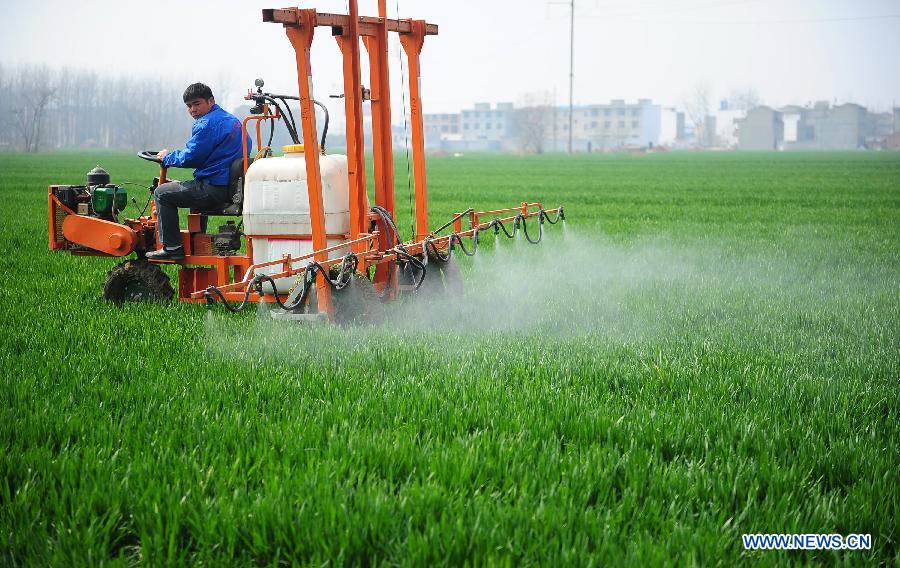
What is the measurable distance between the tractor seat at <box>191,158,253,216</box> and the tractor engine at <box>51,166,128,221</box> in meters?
1.09

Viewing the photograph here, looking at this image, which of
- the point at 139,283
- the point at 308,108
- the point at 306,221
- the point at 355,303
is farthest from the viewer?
the point at 139,283

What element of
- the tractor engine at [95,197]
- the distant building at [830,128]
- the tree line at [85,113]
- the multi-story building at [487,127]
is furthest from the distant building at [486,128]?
the tractor engine at [95,197]

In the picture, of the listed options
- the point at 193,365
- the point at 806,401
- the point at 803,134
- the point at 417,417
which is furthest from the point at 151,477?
the point at 803,134

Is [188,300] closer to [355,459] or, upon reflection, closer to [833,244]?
[355,459]

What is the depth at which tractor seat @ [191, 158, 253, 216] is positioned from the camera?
9703 mm

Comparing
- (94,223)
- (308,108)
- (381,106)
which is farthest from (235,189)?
(308,108)

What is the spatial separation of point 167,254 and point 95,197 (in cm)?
122

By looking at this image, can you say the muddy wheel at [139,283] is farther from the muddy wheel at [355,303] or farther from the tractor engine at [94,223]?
the muddy wheel at [355,303]

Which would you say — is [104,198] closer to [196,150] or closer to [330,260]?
[196,150]

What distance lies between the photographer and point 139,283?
10102 mm

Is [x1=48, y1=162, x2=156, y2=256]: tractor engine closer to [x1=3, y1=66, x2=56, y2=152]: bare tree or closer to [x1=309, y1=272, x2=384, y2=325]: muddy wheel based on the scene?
[x1=309, y1=272, x2=384, y2=325]: muddy wheel

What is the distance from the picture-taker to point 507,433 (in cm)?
541

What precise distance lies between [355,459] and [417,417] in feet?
2.90

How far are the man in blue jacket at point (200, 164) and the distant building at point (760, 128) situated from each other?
17189 cm
